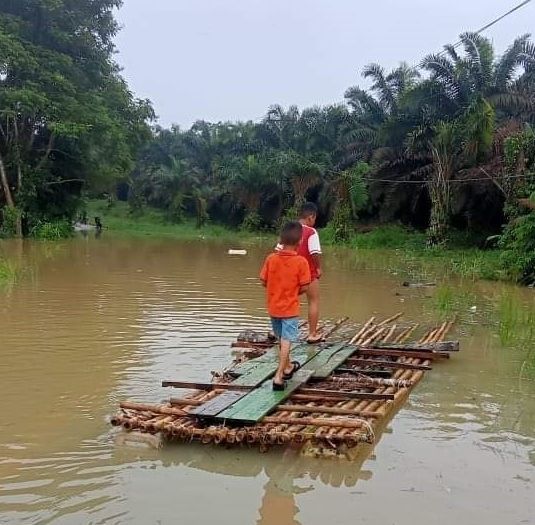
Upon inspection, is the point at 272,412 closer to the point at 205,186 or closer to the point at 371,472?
the point at 371,472

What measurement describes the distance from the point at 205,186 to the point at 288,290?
39614 mm

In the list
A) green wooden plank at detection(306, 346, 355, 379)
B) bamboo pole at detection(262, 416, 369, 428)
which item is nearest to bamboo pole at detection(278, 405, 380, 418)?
bamboo pole at detection(262, 416, 369, 428)

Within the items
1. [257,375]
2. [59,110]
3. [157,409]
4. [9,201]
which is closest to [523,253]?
[257,375]

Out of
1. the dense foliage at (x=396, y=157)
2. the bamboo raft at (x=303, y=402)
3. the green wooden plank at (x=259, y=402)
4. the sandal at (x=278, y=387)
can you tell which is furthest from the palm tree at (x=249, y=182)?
the sandal at (x=278, y=387)

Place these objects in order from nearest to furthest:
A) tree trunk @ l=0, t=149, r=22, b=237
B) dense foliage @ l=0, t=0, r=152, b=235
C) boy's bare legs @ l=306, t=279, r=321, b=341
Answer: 1. boy's bare legs @ l=306, t=279, r=321, b=341
2. dense foliage @ l=0, t=0, r=152, b=235
3. tree trunk @ l=0, t=149, r=22, b=237

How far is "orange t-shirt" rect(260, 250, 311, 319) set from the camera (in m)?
5.20

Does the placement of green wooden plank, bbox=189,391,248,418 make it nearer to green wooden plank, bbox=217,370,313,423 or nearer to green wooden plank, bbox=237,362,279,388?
green wooden plank, bbox=217,370,313,423

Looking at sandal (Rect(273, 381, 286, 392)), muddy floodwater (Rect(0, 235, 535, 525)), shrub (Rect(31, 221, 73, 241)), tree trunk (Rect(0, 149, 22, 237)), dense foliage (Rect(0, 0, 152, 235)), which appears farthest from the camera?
shrub (Rect(31, 221, 73, 241))

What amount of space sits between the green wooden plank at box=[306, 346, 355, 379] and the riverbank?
9.75 metres

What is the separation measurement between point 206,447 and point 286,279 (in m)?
1.51

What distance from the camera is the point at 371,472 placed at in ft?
13.1

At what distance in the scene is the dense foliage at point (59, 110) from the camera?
25.1 meters

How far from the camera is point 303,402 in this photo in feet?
16.2

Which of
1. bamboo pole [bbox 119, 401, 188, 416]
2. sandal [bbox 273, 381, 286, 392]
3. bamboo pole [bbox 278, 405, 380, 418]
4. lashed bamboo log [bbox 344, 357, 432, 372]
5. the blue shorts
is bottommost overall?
lashed bamboo log [bbox 344, 357, 432, 372]
